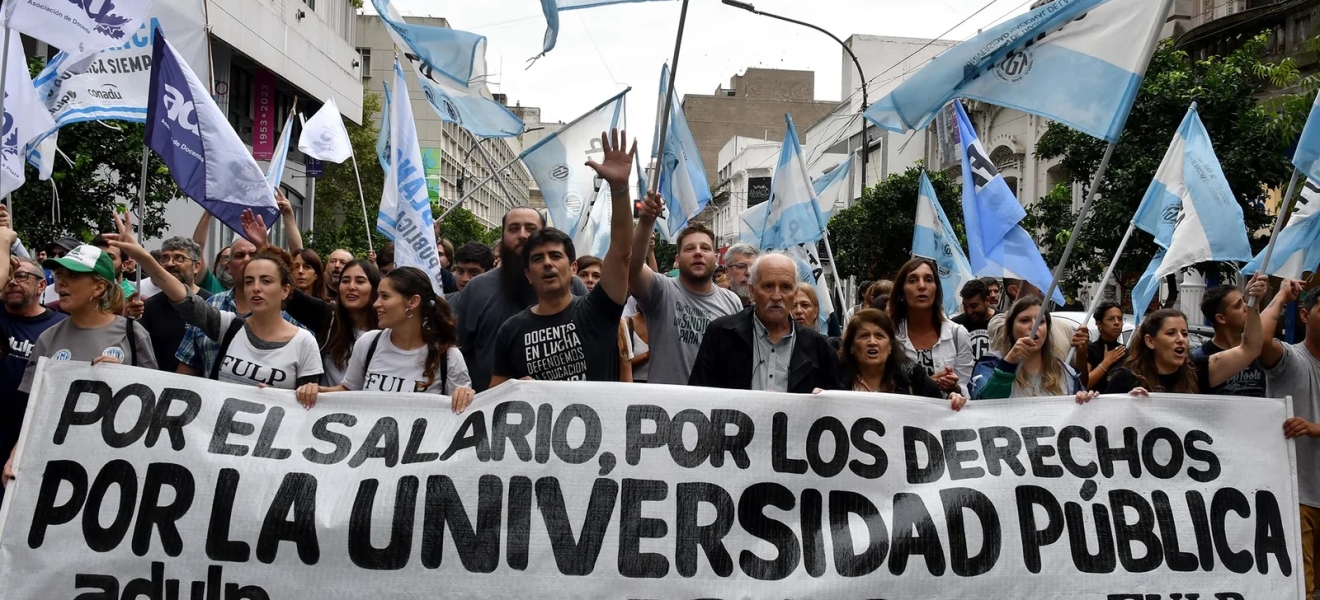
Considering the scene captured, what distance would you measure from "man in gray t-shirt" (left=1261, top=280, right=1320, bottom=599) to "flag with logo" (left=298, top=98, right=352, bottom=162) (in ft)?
28.3

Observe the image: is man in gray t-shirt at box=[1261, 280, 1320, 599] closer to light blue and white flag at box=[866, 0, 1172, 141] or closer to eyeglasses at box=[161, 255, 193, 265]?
light blue and white flag at box=[866, 0, 1172, 141]

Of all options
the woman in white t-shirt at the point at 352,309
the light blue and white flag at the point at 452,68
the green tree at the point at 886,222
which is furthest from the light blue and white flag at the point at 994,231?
the green tree at the point at 886,222

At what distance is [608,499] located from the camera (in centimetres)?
424

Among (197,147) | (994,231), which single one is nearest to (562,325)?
(197,147)

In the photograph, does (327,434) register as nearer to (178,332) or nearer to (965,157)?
(178,332)

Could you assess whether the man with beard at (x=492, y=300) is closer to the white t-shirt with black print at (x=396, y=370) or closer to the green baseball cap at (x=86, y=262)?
the white t-shirt with black print at (x=396, y=370)

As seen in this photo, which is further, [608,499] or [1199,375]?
[1199,375]

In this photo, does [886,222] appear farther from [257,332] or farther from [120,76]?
[257,332]

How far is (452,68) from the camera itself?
338 inches

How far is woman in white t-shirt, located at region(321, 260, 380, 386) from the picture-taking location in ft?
18.5

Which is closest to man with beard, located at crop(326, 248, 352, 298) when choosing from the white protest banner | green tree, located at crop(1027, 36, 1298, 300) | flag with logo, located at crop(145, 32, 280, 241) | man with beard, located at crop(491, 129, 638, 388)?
flag with logo, located at crop(145, 32, 280, 241)

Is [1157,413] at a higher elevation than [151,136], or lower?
lower

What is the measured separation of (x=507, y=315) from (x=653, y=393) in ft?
4.47

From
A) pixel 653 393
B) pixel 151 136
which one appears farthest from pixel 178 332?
pixel 653 393
